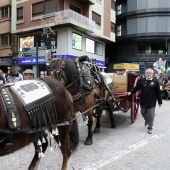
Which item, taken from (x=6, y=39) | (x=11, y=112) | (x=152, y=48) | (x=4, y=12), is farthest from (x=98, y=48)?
(x=11, y=112)

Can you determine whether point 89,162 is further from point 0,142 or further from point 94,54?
point 94,54

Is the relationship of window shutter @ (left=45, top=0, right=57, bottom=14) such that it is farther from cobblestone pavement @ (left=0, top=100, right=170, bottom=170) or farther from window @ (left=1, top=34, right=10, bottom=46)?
cobblestone pavement @ (left=0, top=100, right=170, bottom=170)

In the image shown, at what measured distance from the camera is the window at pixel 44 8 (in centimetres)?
2181

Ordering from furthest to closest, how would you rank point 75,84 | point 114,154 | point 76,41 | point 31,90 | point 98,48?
point 98,48 < point 76,41 < point 75,84 < point 114,154 < point 31,90

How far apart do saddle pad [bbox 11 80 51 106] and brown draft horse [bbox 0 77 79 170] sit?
0.24 ft

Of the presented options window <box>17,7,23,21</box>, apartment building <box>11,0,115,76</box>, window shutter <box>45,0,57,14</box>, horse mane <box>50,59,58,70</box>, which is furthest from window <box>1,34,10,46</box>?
horse mane <box>50,59,58,70</box>

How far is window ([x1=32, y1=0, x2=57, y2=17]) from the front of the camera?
71.6 feet

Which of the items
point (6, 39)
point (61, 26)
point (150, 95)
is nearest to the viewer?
point (150, 95)

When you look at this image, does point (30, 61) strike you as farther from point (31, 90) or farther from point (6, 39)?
point (31, 90)

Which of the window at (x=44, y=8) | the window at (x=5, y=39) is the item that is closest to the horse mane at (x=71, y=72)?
the window at (x=44, y=8)

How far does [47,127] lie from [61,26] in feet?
64.8

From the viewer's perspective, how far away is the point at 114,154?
4750 millimetres

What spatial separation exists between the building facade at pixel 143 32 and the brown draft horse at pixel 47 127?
30.4 m

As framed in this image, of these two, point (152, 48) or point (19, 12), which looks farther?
point (152, 48)
